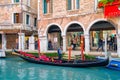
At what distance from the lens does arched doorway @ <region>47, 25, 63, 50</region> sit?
68.8 feet

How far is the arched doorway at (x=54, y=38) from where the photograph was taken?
A: 2098cm

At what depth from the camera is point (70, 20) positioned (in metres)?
18.7

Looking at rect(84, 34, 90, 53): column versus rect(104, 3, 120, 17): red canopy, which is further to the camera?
rect(84, 34, 90, 53): column

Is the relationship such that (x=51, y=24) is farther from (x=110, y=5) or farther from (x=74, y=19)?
(x=110, y=5)

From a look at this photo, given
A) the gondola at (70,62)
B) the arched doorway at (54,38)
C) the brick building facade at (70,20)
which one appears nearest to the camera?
the gondola at (70,62)

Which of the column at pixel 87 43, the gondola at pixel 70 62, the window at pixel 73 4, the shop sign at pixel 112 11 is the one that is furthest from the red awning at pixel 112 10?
the gondola at pixel 70 62

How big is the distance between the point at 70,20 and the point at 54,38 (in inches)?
185

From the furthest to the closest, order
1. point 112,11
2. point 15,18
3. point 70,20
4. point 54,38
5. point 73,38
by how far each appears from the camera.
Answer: point 73,38 → point 15,18 → point 54,38 → point 70,20 → point 112,11

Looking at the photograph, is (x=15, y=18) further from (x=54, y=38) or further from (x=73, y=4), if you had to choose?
(x=73, y=4)

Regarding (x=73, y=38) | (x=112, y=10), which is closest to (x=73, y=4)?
(x=112, y=10)

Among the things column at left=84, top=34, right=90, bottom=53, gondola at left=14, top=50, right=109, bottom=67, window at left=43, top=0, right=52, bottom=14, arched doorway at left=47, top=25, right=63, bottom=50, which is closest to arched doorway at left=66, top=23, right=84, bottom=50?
arched doorway at left=47, top=25, right=63, bottom=50

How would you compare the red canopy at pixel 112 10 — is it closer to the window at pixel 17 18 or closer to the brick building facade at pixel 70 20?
the brick building facade at pixel 70 20

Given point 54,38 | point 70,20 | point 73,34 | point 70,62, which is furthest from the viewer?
point 73,34

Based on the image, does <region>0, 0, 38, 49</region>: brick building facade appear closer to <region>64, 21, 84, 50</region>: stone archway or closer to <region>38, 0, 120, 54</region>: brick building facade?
<region>38, 0, 120, 54</region>: brick building facade
